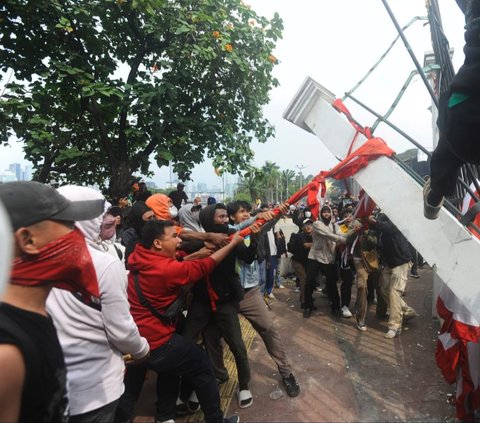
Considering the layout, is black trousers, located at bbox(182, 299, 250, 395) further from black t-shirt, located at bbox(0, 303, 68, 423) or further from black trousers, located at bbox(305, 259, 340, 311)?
black trousers, located at bbox(305, 259, 340, 311)

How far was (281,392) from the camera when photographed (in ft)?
11.1

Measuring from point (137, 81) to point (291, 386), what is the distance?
471 cm

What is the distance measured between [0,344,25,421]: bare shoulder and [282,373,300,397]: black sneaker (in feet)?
9.63

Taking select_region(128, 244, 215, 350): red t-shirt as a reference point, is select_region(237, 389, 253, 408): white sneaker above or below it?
below

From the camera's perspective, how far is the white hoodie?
5.69 ft

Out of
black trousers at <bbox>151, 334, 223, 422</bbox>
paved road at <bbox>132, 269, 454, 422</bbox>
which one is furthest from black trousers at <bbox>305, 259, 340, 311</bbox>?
black trousers at <bbox>151, 334, 223, 422</bbox>

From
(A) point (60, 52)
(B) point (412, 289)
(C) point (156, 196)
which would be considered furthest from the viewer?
(B) point (412, 289)

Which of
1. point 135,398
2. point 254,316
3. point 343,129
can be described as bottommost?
point 135,398

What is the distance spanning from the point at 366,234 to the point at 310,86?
3.04 m

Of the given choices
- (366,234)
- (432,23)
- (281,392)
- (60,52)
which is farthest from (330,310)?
(60,52)

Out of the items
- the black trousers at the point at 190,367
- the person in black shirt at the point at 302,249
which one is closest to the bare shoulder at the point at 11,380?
the black trousers at the point at 190,367

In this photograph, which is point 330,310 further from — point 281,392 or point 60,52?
point 60,52

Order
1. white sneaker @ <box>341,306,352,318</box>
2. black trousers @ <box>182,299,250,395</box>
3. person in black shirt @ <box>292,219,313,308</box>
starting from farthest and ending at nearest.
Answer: person in black shirt @ <box>292,219,313,308</box>, white sneaker @ <box>341,306,352,318</box>, black trousers @ <box>182,299,250,395</box>

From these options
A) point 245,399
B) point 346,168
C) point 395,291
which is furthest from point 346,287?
point 346,168
